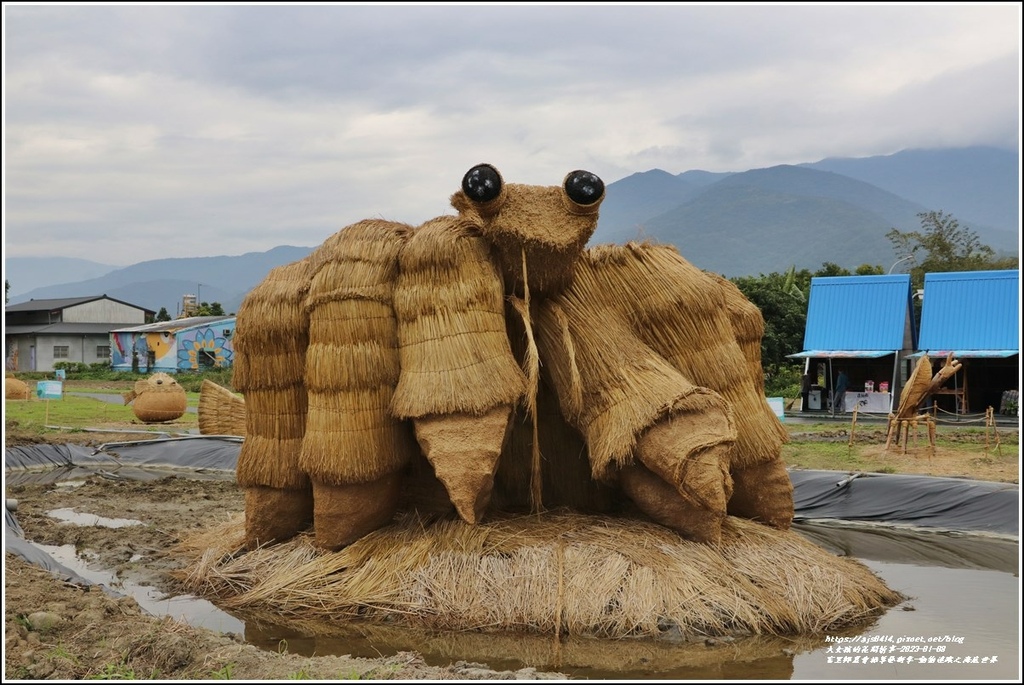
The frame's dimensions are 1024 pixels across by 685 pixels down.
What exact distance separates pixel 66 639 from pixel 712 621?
163 inches

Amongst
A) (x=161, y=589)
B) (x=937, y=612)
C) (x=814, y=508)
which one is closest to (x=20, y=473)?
(x=161, y=589)

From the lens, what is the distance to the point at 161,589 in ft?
26.7

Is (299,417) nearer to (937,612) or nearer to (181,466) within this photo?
(937,612)

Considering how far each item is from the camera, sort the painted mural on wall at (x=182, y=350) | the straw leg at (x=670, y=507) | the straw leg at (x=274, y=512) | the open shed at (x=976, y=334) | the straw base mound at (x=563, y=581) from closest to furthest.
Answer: the straw base mound at (x=563, y=581), the straw leg at (x=670, y=507), the straw leg at (x=274, y=512), the open shed at (x=976, y=334), the painted mural on wall at (x=182, y=350)

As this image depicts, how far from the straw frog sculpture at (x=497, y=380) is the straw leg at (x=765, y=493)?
0.02m

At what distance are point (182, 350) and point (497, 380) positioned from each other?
Answer: 44.4 meters

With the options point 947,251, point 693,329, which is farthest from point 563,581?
point 947,251

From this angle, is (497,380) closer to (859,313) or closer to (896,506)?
(896,506)

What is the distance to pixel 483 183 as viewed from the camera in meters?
7.12

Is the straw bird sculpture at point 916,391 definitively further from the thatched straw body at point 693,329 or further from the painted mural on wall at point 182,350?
the painted mural on wall at point 182,350

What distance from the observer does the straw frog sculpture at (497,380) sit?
715cm

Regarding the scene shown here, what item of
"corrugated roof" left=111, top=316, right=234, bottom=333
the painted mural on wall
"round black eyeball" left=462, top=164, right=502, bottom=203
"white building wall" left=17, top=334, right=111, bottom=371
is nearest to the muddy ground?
"round black eyeball" left=462, top=164, right=502, bottom=203

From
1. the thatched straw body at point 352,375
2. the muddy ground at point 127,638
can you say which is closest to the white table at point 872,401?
the muddy ground at point 127,638

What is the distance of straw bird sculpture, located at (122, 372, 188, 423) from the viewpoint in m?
23.5
